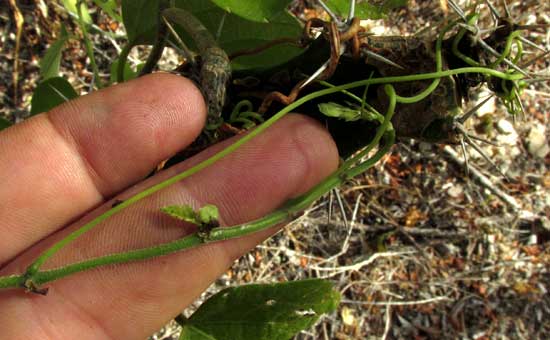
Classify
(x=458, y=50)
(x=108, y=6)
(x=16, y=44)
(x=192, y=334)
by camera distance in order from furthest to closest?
(x=16, y=44), (x=108, y=6), (x=192, y=334), (x=458, y=50)

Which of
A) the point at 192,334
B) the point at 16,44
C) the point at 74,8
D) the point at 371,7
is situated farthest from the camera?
the point at 16,44

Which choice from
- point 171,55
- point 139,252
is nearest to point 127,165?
point 139,252

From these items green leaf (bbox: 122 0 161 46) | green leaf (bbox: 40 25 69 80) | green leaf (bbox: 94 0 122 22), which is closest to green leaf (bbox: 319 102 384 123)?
green leaf (bbox: 122 0 161 46)

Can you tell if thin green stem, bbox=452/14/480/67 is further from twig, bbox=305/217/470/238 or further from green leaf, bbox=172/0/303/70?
twig, bbox=305/217/470/238

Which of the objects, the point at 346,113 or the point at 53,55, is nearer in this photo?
the point at 346,113

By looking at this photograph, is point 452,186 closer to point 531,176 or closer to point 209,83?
point 531,176

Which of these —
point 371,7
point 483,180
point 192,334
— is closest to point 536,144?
point 483,180

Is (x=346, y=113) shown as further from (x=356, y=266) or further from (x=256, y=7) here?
(x=356, y=266)
